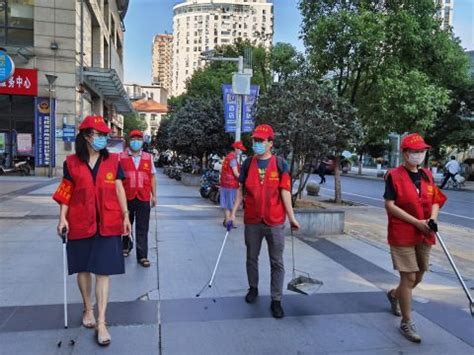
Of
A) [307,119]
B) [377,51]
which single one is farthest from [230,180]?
[377,51]

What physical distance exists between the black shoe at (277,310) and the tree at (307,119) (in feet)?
16.4

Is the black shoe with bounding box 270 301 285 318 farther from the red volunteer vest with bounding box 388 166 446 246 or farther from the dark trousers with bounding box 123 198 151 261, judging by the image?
the dark trousers with bounding box 123 198 151 261

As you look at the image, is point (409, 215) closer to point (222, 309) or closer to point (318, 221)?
point (222, 309)

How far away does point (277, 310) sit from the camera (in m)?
4.57

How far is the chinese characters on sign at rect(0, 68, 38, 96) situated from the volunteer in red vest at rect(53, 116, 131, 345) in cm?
2161

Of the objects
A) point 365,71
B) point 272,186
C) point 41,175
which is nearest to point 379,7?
point 365,71

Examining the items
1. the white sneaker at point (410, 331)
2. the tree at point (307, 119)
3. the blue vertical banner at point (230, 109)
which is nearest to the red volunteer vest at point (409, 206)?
the white sneaker at point (410, 331)

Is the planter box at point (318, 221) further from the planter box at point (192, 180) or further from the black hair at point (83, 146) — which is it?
the planter box at point (192, 180)

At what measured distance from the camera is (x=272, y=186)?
4.69 metres

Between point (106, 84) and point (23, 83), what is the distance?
26.1 ft

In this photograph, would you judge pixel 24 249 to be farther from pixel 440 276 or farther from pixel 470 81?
pixel 470 81

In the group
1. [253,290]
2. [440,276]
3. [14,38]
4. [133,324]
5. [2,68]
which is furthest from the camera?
[14,38]

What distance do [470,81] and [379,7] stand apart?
1851 cm

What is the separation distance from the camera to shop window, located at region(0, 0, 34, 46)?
23812 mm
